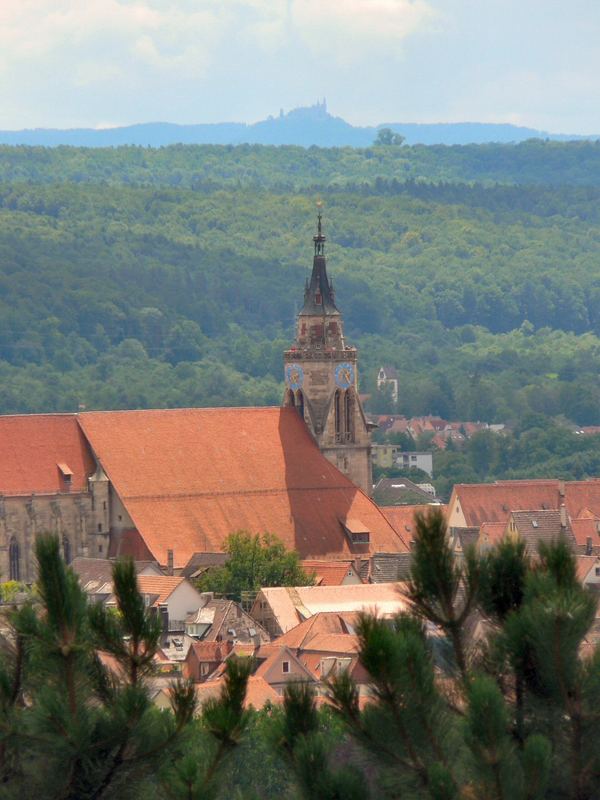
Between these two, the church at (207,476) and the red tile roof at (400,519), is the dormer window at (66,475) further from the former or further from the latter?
the red tile roof at (400,519)

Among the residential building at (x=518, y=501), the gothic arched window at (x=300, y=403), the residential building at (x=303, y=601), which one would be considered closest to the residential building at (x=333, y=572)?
the residential building at (x=303, y=601)

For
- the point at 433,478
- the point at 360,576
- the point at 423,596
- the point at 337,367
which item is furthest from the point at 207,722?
the point at 433,478

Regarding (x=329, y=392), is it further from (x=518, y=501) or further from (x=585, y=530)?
(x=518, y=501)

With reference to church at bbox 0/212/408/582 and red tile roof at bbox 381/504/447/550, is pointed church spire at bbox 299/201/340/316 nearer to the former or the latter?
church at bbox 0/212/408/582

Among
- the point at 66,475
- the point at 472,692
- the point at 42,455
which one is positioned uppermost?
the point at 472,692

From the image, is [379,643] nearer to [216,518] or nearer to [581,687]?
[581,687]

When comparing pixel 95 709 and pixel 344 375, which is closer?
pixel 95 709

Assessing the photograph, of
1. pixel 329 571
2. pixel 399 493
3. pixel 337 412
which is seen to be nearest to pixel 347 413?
pixel 337 412
